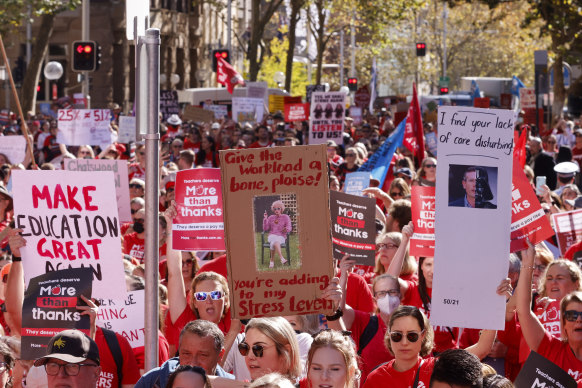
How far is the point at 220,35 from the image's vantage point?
63125 millimetres

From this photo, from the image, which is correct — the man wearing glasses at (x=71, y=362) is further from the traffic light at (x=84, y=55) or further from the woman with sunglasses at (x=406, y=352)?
the traffic light at (x=84, y=55)

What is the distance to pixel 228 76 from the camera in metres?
29.7

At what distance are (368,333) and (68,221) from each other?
76.9 inches

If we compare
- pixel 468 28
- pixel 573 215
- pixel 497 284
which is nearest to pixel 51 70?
pixel 573 215

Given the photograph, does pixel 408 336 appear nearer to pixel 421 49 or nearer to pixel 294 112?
pixel 294 112

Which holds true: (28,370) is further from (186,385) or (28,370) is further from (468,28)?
(468,28)

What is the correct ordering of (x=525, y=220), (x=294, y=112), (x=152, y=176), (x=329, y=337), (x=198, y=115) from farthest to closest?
(x=198, y=115), (x=294, y=112), (x=525, y=220), (x=329, y=337), (x=152, y=176)

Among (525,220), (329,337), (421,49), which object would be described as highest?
(421,49)

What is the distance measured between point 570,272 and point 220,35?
187 ft

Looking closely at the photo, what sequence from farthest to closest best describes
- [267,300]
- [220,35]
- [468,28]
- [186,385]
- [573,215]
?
[468,28] → [220,35] → [573,215] → [267,300] → [186,385]

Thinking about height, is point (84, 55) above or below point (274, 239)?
above

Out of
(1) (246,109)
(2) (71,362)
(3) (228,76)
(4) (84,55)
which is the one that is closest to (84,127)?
(4) (84,55)

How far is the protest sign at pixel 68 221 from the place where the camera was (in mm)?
6676

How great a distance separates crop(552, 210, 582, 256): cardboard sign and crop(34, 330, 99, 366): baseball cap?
17.2 feet
